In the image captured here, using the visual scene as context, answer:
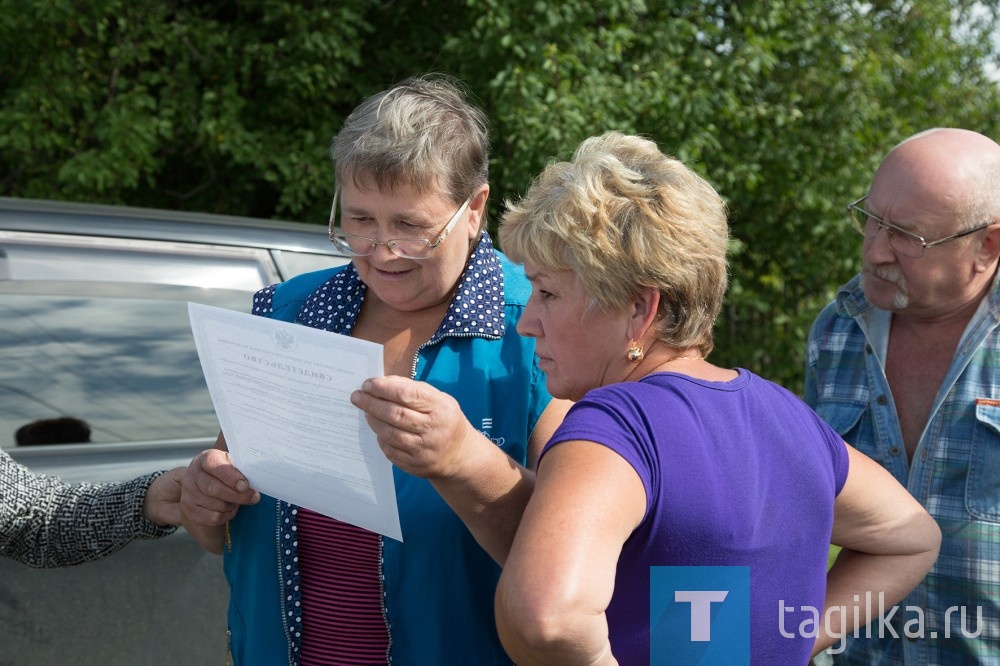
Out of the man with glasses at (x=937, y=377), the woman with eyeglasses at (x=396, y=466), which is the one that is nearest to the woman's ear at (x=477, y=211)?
the woman with eyeglasses at (x=396, y=466)

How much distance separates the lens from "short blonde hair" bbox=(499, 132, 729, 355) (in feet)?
5.12

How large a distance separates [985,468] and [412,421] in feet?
4.95

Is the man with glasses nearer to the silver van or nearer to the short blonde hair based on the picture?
the short blonde hair

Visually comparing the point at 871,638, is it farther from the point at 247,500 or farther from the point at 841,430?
the point at 247,500

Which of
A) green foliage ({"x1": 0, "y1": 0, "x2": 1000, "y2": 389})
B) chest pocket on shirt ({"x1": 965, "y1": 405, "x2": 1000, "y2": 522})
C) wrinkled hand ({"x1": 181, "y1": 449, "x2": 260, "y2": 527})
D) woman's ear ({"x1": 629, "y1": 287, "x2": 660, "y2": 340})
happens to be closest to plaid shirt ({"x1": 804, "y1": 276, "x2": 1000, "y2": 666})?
chest pocket on shirt ({"x1": 965, "y1": 405, "x2": 1000, "y2": 522})

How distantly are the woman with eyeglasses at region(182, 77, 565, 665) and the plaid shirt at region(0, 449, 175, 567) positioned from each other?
0.65 ft

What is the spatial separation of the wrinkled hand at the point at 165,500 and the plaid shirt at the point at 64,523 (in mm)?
19

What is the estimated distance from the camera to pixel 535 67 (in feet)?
18.8

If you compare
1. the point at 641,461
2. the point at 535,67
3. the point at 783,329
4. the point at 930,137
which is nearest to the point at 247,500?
the point at 641,461

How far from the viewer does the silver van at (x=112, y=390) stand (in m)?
2.44

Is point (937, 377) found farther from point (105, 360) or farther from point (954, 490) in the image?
point (105, 360)

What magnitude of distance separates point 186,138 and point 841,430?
16.9 feet

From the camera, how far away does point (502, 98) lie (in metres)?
5.59

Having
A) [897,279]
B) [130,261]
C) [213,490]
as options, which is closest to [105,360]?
[130,261]
